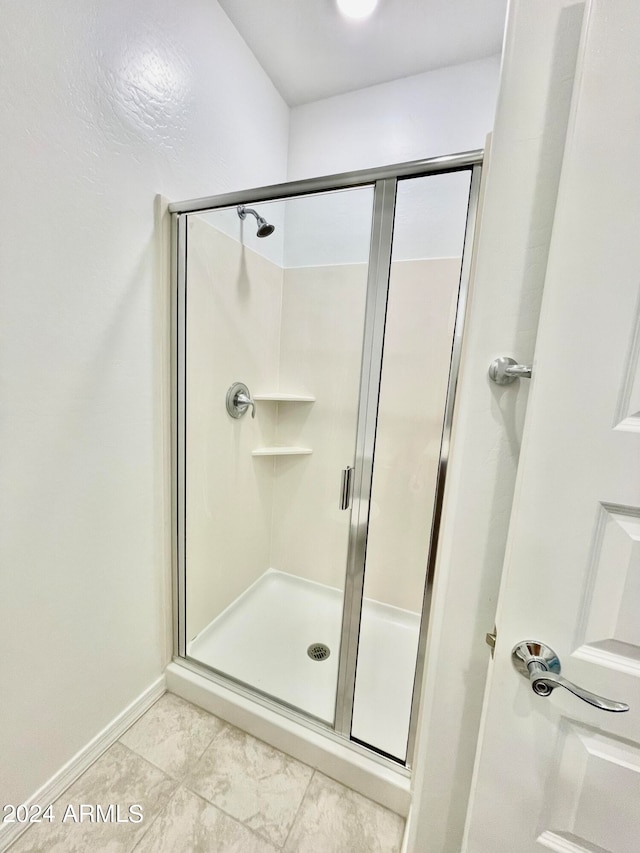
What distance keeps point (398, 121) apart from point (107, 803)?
3.01m

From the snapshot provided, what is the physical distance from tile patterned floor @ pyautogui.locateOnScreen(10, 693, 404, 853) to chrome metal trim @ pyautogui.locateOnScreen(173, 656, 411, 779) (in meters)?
0.12

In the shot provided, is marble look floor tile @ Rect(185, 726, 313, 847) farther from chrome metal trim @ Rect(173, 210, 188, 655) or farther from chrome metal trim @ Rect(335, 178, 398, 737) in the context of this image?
chrome metal trim @ Rect(173, 210, 188, 655)

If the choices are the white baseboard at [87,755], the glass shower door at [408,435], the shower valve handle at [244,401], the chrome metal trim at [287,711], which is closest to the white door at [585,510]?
the chrome metal trim at [287,711]

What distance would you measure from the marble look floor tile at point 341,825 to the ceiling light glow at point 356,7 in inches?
113

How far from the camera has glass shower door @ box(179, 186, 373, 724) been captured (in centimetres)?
149

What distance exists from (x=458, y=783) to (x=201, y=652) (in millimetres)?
1176

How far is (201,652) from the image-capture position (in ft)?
5.17

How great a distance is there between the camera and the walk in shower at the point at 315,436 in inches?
48.4

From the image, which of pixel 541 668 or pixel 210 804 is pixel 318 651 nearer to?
pixel 210 804

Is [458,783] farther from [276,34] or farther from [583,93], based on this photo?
[276,34]

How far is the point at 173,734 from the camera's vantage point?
50.7 inches

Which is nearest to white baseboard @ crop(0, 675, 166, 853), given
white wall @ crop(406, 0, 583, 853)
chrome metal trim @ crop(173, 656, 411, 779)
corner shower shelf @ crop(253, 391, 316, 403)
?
chrome metal trim @ crop(173, 656, 411, 779)

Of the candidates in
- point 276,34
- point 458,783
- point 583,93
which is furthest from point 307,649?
point 276,34

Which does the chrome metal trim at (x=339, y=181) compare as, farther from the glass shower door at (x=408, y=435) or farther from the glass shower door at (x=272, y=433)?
the glass shower door at (x=408, y=435)
